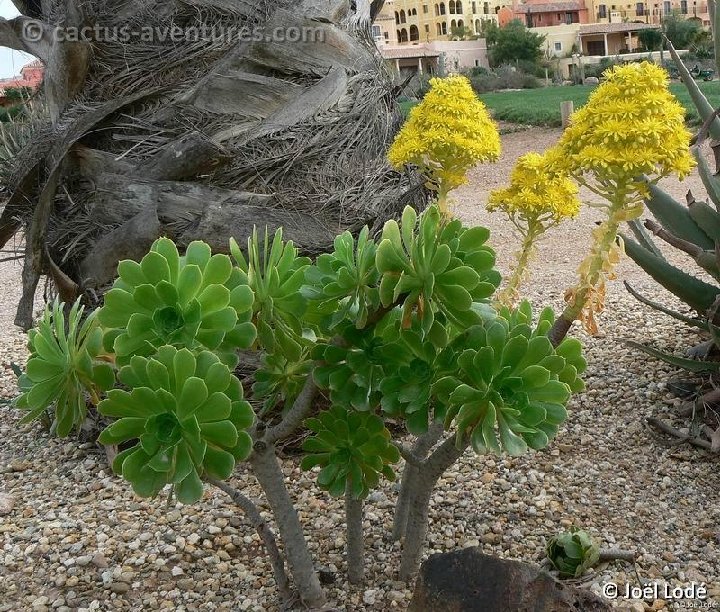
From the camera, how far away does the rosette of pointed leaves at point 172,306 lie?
3.70 ft

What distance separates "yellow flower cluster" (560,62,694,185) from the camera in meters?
1.45

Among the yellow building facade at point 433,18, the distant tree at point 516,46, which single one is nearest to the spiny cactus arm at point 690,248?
the distant tree at point 516,46

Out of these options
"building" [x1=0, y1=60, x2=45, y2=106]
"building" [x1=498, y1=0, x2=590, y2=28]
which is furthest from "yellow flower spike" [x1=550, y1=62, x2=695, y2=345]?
"building" [x1=498, y1=0, x2=590, y2=28]

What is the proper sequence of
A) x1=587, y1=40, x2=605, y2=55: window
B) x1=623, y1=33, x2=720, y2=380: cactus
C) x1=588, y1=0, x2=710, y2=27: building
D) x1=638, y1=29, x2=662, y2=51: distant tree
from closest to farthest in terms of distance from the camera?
x1=623, y1=33, x2=720, y2=380: cactus → x1=638, y1=29, x2=662, y2=51: distant tree → x1=588, y1=0, x2=710, y2=27: building → x1=587, y1=40, x2=605, y2=55: window

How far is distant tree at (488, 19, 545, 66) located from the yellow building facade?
8.30 meters

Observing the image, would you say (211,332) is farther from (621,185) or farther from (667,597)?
(667,597)

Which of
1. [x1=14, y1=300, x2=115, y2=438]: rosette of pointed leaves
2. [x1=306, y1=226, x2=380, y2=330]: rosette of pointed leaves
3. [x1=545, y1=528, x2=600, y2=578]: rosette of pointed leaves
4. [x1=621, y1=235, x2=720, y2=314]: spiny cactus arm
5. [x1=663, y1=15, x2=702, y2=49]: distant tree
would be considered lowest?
[x1=545, y1=528, x2=600, y2=578]: rosette of pointed leaves

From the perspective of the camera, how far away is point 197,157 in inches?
89.4

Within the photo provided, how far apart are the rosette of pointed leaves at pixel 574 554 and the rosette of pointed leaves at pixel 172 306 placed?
0.87 m

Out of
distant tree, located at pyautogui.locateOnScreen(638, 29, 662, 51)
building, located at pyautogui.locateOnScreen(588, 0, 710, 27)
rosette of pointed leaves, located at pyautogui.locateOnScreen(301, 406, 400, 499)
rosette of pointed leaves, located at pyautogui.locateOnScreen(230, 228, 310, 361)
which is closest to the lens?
rosette of pointed leaves, located at pyautogui.locateOnScreen(230, 228, 310, 361)

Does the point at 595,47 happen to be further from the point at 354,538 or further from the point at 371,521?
the point at 354,538

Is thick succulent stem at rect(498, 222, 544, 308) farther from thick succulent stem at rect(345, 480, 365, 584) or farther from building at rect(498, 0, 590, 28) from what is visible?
building at rect(498, 0, 590, 28)

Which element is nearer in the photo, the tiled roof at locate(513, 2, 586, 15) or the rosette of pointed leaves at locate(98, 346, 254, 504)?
the rosette of pointed leaves at locate(98, 346, 254, 504)
